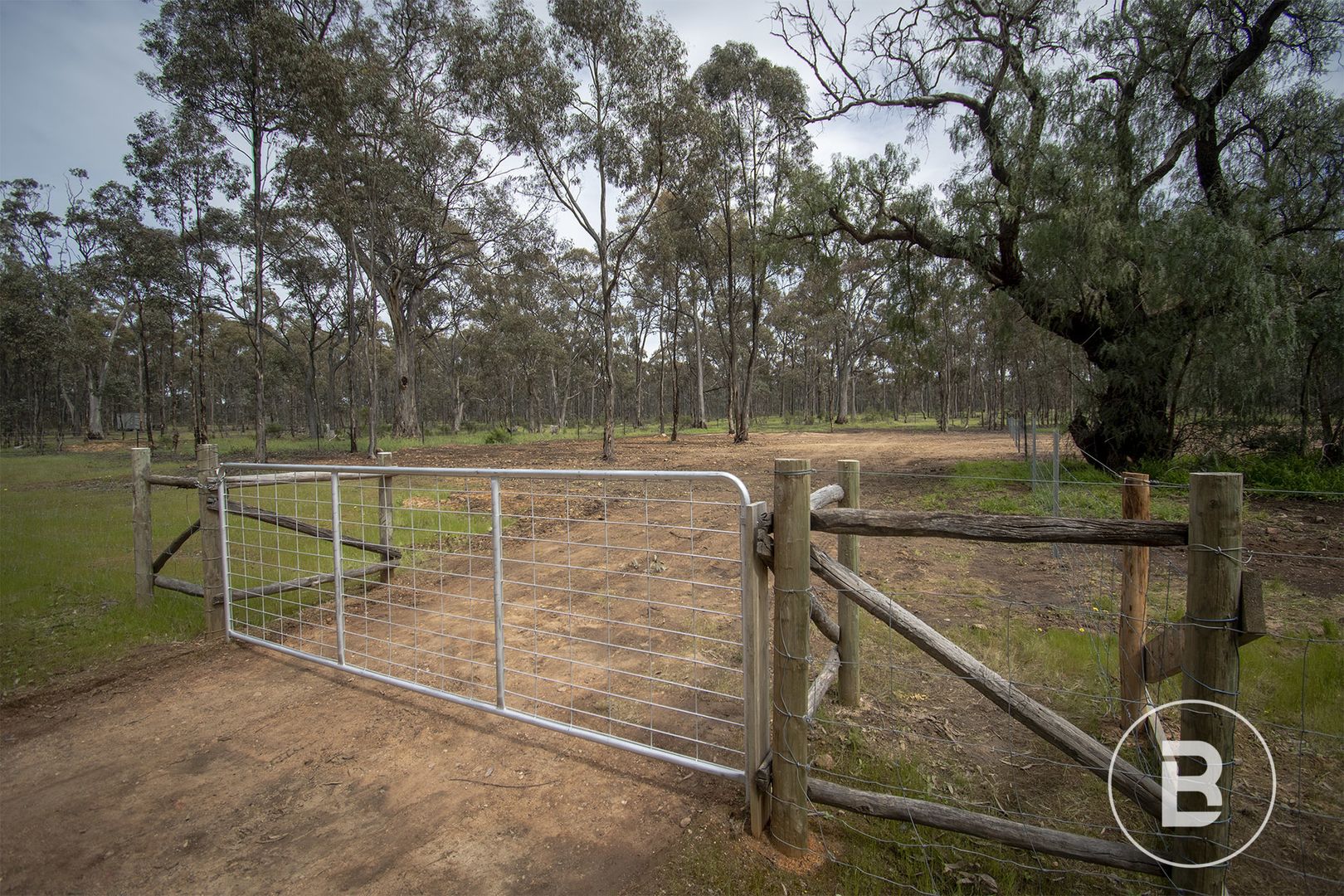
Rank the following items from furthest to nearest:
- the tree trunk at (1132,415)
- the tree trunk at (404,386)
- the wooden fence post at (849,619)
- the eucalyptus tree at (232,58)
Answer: the tree trunk at (404,386) → the eucalyptus tree at (232,58) → the tree trunk at (1132,415) → the wooden fence post at (849,619)

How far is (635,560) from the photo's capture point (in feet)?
21.4

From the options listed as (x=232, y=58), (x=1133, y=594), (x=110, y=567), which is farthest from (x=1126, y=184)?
(x=232, y=58)

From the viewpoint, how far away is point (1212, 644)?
1788mm

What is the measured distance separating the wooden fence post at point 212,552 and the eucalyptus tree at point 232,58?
14105mm

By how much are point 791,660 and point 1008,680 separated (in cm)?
82

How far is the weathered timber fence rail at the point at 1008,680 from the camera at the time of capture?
A: 178 cm

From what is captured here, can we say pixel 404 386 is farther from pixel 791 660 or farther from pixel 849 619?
pixel 791 660

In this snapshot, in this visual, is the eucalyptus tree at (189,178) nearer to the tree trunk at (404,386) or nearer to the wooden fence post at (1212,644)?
the tree trunk at (404,386)

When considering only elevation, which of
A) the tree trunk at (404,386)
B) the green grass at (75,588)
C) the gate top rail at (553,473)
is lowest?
the green grass at (75,588)

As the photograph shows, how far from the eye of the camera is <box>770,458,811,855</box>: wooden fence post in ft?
7.55

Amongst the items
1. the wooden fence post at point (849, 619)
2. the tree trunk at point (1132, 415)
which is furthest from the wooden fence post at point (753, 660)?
the tree trunk at point (1132, 415)

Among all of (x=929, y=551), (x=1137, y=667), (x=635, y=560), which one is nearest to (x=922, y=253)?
(x=929, y=551)

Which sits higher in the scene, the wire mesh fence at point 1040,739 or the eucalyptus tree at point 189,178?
the eucalyptus tree at point 189,178

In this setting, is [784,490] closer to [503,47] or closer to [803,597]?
[803,597]
